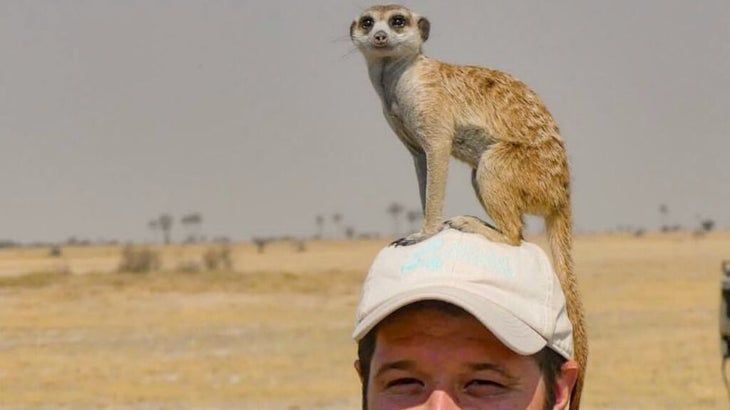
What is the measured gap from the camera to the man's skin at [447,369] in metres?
3.46

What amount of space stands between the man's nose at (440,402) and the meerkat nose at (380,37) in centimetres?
158

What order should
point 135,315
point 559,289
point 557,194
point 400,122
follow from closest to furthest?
1. point 559,289
2. point 557,194
3. point 400,122
4. point 135,315

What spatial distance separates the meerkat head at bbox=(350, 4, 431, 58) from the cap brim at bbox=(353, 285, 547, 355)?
1.41 metres

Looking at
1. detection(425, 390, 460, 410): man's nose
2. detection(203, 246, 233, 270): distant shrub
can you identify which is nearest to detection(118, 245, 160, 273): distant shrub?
detection(203, 246, 233, 270): distant shrub

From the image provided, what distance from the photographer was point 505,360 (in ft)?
11.5

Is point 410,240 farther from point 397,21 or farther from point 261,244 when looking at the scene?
point 261,244

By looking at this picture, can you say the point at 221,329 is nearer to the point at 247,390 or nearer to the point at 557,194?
the point at 247,390

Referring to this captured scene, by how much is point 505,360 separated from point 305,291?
1725 inches

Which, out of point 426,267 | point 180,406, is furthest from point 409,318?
point 180,406

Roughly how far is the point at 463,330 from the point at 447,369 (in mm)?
106

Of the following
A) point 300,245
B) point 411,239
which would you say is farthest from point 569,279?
point 300,245

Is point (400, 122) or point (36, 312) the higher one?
point (400, 122)

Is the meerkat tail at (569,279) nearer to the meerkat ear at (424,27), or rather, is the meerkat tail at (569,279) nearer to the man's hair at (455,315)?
the man's hair at (455,315)

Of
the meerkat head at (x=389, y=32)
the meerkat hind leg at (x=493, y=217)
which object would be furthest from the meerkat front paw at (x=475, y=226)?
the meerkat head at (x=389, y=32)
